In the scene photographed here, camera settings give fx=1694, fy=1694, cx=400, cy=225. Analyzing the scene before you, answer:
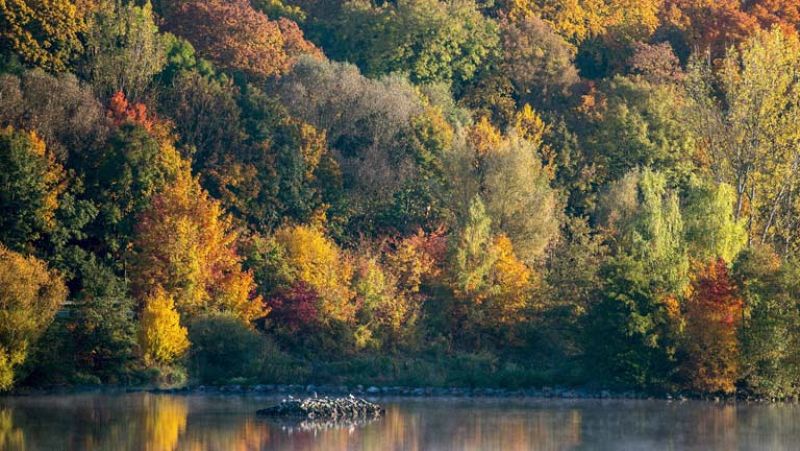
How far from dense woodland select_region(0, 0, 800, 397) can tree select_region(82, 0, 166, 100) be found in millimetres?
134


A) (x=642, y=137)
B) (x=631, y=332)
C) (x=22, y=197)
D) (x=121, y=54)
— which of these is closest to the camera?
(x=631, y=332)

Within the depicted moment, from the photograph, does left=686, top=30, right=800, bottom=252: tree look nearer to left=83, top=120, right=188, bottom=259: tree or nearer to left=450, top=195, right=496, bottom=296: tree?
left=450, top=195, right=496, bottom=296: tree

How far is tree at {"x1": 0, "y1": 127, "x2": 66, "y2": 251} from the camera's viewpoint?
203 ft

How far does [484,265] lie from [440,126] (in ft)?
44.0

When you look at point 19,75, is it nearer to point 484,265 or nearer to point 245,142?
point 245,142

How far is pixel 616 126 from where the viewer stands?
7844 centimetres

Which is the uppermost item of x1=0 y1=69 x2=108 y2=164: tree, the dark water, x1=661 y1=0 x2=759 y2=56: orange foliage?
x1=661 y1=0 x2=759 y2=56: orange foliage

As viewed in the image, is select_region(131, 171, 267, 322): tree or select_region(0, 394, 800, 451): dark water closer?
select_region(0, 394, 800, 451): dark water

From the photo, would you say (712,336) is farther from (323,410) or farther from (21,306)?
(21,306)

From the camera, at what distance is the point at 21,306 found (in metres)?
55.7

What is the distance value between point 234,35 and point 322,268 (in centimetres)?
1987

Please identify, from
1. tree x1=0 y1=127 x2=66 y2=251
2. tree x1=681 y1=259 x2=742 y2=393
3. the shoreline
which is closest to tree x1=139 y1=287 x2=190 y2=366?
the shoreline

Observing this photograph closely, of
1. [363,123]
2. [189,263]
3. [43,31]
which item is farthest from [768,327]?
[43,31]

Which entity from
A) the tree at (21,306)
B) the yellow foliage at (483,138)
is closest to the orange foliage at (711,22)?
the yellow foliage at (483,138)
